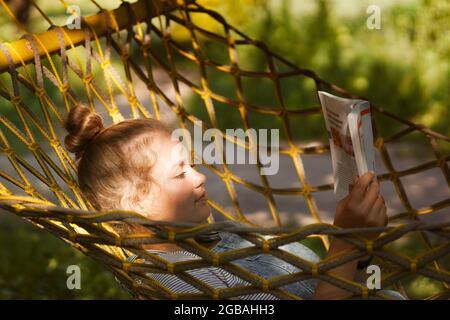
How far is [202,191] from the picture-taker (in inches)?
65.1

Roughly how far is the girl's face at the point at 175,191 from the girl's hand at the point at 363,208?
1.02 ft

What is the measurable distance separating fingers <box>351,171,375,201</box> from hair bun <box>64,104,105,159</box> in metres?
0.55

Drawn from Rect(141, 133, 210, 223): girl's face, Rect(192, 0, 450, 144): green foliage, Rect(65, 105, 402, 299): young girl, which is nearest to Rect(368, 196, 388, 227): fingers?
Rect(65, 105, 402, 299): young girl

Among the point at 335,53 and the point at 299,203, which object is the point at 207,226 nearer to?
the point at 299,203

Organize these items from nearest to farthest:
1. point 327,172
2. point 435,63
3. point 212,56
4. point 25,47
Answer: point 25,47, point 327,172, point 435,63, point 212,56

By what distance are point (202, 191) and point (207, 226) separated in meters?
0.36

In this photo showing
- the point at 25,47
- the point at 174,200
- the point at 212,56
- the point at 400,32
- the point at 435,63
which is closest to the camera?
the point at 174,200

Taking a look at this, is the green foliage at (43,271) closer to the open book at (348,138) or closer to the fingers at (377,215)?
the open book at (348,138)

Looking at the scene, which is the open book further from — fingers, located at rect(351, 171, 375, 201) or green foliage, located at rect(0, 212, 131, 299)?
green foliage, located at rect(0, 212, 131, 299)

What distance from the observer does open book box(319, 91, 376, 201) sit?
144 centimetres

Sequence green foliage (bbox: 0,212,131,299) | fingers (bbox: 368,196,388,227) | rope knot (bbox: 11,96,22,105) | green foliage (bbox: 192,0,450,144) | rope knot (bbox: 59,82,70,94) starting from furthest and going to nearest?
1. green foliage (bbox: 192,0,450,144)
2. green foliage (bbox: 0,212,131,299)
3. rope knot (bbox: 59,82,70,94)
4. rope knot (bbox: 11,96,22,105)
5. fingers (bbox: 368,196,388,227)

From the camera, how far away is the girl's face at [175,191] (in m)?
1.62
